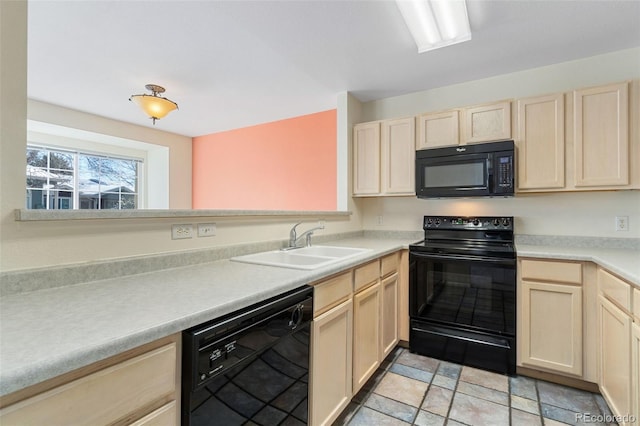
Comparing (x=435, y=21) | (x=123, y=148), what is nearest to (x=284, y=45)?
(x=435, y=21)

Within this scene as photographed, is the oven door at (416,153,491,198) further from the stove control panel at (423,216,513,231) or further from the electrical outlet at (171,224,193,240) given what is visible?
the electrical outlet at (171,224,193,240)

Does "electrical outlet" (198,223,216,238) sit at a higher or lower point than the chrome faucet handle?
higher

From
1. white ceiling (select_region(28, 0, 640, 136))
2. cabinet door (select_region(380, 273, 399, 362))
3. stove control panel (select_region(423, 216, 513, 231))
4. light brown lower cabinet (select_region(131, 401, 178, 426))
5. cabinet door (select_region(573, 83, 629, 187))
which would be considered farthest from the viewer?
stove control panel (select_region(423, 216, 513, 231))

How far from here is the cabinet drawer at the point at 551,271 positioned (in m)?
1.95

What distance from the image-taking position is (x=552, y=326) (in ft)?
6.63

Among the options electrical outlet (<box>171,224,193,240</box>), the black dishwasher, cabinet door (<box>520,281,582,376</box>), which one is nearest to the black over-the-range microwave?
cabinet door (<box>520,281,582,376</box>)

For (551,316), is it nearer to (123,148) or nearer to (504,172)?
(504,172)

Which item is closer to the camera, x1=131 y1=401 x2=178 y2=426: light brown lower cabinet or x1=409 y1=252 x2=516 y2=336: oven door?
x1=131 y1=401 x2=178 y2=426: light brown lower cabinet

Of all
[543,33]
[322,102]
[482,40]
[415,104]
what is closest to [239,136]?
[322,102]

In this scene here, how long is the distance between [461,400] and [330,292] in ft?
3.87

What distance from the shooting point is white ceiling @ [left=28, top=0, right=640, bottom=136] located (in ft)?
6.21

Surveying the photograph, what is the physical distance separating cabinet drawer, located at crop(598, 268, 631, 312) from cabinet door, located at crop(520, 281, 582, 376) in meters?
0.18

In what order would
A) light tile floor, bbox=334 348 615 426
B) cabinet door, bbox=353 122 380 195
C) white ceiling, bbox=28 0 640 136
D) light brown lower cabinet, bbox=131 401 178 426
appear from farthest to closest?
cabinet door, bbox=353 122 380 195, white ceiling, bbox=28 0 640 136, light tile floor, bbox=334 348 615 426, light brown lower cabinet, bbox=131 401 178 426

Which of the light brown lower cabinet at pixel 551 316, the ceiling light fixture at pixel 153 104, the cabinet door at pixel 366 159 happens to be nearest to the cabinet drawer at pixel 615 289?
the light brown lower cabinet at pixel 551 316
